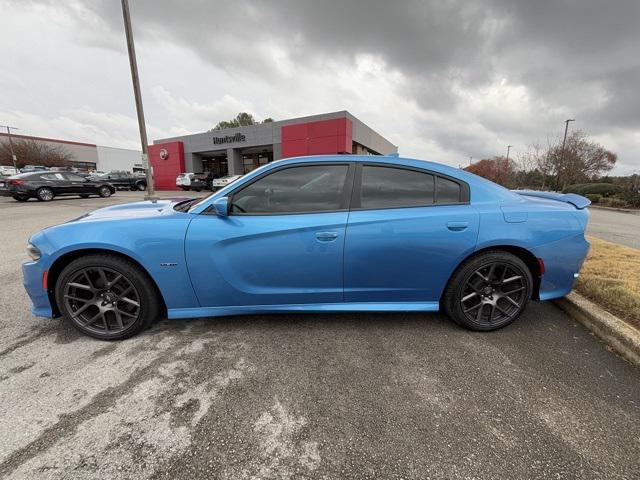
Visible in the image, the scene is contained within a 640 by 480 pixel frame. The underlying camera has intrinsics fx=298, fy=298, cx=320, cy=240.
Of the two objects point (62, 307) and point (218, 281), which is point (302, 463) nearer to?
point (218, 281)

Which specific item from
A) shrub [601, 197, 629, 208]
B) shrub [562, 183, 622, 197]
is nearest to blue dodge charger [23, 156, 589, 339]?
shrub [601, 197, 629, 208]

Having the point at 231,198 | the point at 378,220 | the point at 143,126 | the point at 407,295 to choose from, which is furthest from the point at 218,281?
the point at 143,126

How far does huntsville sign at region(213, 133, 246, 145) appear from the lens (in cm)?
2616

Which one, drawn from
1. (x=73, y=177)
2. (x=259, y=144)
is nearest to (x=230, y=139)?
(x=259, y=144)

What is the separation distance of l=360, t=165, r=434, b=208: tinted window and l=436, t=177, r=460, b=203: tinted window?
0.07 meters

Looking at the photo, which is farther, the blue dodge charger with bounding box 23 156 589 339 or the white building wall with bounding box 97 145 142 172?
the white building wall with bounding box 97 145 142 172

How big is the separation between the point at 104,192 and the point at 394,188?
1846cm

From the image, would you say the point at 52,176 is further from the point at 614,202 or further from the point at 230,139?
the point at 614,202

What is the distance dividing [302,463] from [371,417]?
48 cm

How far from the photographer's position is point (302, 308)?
2.54 meters

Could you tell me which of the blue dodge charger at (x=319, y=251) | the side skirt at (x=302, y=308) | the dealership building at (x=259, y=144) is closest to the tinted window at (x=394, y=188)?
the blue dodge charger at (x=319, y=251)

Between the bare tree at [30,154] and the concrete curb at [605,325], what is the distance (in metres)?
60.0

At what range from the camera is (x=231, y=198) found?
246 centimetres

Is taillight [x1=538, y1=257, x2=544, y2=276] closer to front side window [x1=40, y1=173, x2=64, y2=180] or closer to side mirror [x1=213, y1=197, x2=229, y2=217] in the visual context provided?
side mirror [x1=213, y1=197, x2=229, y2=217]
